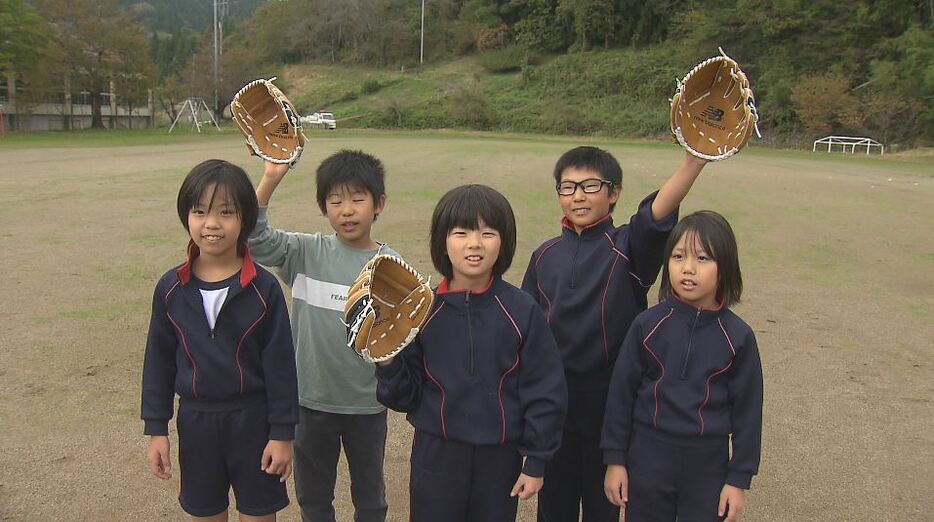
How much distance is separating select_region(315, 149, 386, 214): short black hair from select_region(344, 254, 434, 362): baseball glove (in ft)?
Result: 2.80

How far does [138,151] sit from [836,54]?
4105 cm

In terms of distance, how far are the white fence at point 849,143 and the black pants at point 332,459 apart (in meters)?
Answer: 36.3

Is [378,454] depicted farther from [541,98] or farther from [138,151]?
[541,98]

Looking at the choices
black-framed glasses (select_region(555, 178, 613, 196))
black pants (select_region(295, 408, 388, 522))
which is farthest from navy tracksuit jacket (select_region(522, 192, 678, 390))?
black pants (select_region(295, 408, 388, 522))

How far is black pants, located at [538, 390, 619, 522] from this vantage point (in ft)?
8.80

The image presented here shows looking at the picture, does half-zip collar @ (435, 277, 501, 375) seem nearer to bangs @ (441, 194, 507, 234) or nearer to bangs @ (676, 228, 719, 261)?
bangs @ (441, 194, 507, 234)

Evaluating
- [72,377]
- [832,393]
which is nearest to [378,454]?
[72,377]

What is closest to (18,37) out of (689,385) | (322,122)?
(322,122)

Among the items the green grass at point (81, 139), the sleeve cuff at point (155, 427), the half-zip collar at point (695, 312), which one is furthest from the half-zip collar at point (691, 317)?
the green grass at point (81, 139)

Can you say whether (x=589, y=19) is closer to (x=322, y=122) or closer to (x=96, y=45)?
(x=322, y=122)

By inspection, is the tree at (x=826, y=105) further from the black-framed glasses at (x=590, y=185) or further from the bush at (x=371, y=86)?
the bush at (x=371, y=86)

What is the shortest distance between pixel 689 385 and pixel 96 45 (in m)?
52.0

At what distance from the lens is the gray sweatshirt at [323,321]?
9.09 feet

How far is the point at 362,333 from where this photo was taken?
6.31ft
